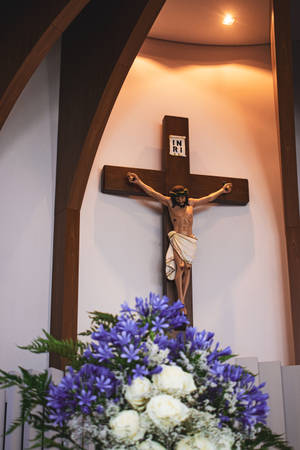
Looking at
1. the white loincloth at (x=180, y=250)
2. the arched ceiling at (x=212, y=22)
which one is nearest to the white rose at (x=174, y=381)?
the white loincloth at (x=180, y=250)

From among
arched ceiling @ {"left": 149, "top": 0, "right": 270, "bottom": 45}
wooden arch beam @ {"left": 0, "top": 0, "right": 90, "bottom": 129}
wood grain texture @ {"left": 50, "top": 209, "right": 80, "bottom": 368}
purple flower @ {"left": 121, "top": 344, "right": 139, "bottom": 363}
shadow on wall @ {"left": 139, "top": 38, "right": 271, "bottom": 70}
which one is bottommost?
purple flower @ {"left": 121, "top": 344, "right": 139, "bottom": 363}

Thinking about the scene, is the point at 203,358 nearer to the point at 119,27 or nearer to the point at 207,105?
the point at 119,27

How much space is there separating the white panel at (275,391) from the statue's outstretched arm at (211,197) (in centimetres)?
339

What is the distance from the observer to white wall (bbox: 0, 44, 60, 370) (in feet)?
19.5

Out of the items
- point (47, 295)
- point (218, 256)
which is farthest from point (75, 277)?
point (218, 256)

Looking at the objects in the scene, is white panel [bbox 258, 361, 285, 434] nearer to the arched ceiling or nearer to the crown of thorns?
the crown of thorns

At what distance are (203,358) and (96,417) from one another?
0.29m

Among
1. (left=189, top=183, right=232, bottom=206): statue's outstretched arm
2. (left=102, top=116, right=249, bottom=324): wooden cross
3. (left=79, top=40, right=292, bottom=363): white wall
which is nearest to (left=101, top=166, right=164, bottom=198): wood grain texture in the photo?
(left=102, top=116, right=249, bottom=324): wooden cross

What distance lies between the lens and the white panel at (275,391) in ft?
10.7

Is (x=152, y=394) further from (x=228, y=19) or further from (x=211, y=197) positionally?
(x=228, y=19)

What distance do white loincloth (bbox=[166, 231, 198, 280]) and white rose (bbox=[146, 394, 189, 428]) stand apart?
4789mm

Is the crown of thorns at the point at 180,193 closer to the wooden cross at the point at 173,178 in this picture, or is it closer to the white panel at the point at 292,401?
the wooden cross at the point at 173,178

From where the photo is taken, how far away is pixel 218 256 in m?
6.74

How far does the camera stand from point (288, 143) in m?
6.27
